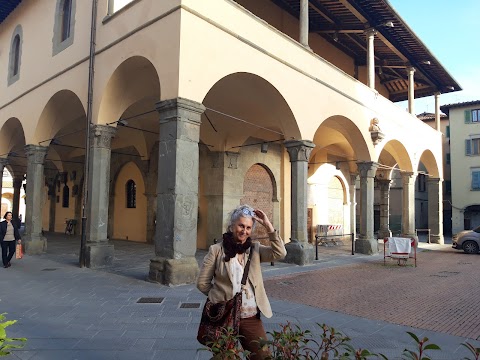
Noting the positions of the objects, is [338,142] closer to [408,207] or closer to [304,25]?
[408,207]

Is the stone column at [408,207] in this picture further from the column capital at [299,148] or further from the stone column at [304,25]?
the stone column at [304,25]

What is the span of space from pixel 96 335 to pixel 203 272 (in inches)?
108

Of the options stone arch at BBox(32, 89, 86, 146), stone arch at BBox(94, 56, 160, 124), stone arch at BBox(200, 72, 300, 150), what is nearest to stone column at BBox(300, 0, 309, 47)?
stone arch at BBox(200, 72, 300, 150)

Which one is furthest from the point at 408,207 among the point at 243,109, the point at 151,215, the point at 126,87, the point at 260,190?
the point at 126,87

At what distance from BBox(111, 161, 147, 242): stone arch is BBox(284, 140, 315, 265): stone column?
8.16 meters

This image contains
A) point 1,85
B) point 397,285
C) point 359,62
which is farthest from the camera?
point 359,62

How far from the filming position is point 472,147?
30.1 meters

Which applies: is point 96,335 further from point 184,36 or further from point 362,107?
point 362,107

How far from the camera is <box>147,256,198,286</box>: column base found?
748 centimetres

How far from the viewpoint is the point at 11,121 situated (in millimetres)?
15703

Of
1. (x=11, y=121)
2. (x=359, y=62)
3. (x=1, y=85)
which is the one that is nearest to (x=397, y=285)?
(x=359, y=62)

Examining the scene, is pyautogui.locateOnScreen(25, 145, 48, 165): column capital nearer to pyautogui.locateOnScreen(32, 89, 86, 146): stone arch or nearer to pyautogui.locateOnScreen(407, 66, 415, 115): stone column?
pyautogui.locateOnScreen(32, 89, 86, 146): stone arch

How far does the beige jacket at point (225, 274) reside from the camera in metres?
2.71

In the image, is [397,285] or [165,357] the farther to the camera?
[397,285]
